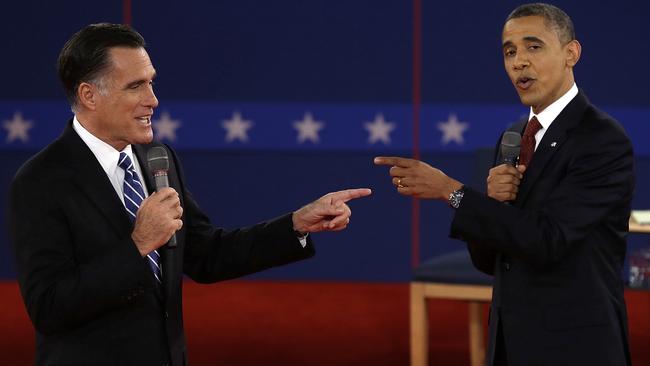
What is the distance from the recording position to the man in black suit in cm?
211

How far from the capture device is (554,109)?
99.6 inches

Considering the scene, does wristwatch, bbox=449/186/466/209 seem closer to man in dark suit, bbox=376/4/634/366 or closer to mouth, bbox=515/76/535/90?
man in dark suit, bbox=376/4/634/366

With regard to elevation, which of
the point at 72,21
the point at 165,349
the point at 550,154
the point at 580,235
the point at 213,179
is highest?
the point at 72,21

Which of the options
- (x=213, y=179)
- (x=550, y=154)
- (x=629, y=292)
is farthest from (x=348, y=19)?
(x=550, y=154)

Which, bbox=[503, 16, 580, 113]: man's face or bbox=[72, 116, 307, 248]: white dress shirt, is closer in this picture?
bbox=[72, 116, 307, 248]: white dress shirt

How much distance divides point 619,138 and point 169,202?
105 centimetres

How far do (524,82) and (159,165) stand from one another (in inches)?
35.9

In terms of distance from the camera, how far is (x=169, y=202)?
215 centimetres

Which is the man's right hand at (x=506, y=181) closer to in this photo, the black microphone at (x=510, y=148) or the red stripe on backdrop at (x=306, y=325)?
the black microphone at (x=510, y=148)

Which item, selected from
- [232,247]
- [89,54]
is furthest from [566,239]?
[89,54]

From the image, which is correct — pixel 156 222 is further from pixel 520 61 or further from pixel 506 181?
pixel 520 61

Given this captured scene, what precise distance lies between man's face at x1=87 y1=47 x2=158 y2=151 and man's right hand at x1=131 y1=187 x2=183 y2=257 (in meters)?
0.25

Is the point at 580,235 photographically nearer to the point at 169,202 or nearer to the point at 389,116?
the point at 169,202

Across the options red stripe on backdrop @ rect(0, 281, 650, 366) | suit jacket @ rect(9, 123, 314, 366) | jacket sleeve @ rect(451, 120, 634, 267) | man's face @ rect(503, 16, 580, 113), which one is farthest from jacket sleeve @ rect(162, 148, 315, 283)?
red stripe on backdrop @ rect(0, 281, 650, 366)
